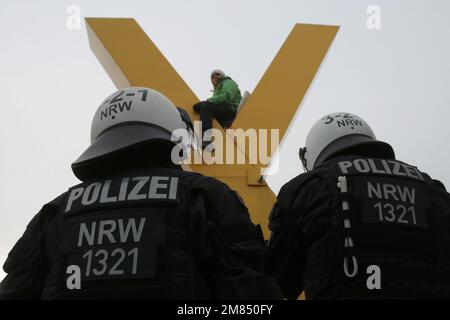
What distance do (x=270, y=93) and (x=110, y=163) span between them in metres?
3.51

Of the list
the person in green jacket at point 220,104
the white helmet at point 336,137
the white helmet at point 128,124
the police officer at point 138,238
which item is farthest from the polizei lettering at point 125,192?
the person in green jacket at point 220,104

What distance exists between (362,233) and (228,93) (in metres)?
3.95

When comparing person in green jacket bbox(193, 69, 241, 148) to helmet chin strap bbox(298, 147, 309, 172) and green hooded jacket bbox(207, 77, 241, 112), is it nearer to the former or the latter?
green hooded jacket bbox(207, 77, 241, 112)

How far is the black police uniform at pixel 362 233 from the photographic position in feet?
9.02

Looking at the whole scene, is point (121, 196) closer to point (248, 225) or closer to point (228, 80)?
point (248, 225)

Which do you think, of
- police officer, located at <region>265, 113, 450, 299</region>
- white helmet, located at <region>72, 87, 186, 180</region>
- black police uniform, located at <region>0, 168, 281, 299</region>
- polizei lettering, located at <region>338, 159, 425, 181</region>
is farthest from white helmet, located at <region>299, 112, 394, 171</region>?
black police uniform, located at <region>0, 168, 281, 299</region>

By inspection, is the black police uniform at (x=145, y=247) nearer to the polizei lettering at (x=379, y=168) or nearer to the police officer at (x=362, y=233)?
the police officer at (x=362, y=233)

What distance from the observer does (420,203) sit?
2963 millimetres

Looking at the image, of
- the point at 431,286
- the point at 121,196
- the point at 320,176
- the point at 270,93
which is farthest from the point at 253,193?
the point at 121,196

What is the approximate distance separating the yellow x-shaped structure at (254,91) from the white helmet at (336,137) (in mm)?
1378

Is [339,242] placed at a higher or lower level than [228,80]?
lower

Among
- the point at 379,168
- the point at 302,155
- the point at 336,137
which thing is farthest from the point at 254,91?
the point at 379,168

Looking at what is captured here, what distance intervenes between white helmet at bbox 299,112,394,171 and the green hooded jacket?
2389 millimetres
